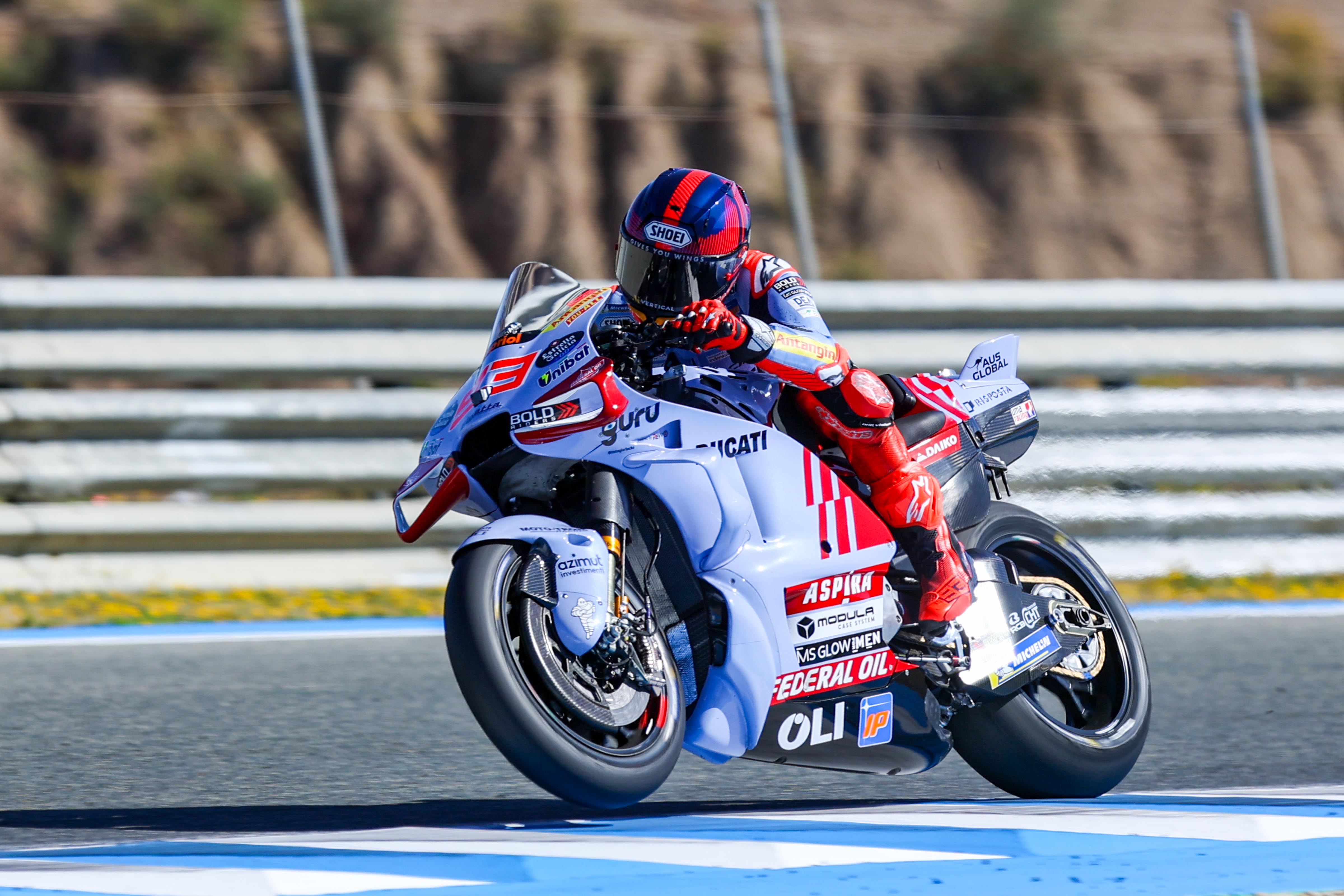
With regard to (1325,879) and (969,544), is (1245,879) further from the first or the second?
(969,544)

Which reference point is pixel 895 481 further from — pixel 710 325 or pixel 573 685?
pixel 573 685

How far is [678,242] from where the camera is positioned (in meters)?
3.51

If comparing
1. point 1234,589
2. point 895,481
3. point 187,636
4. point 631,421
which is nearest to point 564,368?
point 631,421

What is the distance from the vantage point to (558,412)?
3.40m

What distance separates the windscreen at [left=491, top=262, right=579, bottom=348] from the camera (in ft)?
11.8

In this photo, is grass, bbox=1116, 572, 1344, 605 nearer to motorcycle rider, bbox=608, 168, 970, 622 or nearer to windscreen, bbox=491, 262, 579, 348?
motorcycle rider, bbox=608, 168, 970, 622

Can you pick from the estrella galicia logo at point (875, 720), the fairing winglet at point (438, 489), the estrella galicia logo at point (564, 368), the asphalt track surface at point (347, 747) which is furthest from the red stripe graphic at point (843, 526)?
the fairing winglet at point (438, 489)

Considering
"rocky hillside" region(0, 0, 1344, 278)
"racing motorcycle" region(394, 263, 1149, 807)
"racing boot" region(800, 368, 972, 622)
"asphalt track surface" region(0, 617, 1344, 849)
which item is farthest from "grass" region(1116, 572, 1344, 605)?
"rocky hillside" region(0, 0, 1344, 278)

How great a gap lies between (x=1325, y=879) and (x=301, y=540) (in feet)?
14.1

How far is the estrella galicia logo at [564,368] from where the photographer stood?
11.2 feet

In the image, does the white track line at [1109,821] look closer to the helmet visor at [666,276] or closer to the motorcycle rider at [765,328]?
the motorcycle rider at [765,328]

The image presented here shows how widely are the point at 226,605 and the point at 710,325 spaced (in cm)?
357

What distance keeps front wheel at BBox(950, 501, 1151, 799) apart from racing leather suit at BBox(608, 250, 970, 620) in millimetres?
313

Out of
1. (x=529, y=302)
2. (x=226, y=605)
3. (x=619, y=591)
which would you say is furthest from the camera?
(x=226, y=605)
